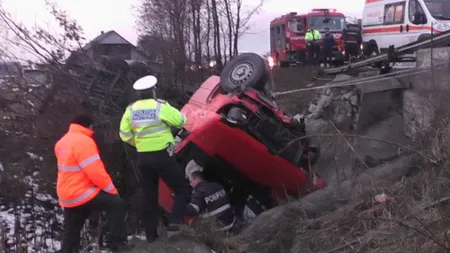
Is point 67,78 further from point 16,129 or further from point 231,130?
point 231,130

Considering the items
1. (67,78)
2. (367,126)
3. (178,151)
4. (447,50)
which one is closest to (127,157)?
(67,78)

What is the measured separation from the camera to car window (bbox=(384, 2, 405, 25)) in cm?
1641

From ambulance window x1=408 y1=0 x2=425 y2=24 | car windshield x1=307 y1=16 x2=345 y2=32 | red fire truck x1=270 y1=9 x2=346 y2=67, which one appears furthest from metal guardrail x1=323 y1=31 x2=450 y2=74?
car windshield x1=307 y1=16 x2=345 y2=32

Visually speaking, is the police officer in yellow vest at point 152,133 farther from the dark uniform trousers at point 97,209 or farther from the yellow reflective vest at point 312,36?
the yellow reflective vest at point 312,36

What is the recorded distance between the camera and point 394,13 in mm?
16812

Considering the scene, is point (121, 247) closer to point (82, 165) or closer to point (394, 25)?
point (82, 165)

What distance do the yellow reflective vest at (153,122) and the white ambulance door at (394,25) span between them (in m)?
10.8

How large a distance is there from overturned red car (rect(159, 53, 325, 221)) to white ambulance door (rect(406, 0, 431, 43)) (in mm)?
7691

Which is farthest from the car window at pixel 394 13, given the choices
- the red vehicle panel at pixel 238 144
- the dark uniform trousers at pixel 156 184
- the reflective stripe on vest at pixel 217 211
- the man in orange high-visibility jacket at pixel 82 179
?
the man in orange high-visibility jacket at pixel 82 179

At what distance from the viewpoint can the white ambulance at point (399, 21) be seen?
15242 millimetres

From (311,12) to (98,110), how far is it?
16.2 metres

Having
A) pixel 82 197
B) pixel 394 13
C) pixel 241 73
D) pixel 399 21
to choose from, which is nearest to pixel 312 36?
pixel 394 13

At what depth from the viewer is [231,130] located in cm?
785

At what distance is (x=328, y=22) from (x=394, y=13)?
792 cm
